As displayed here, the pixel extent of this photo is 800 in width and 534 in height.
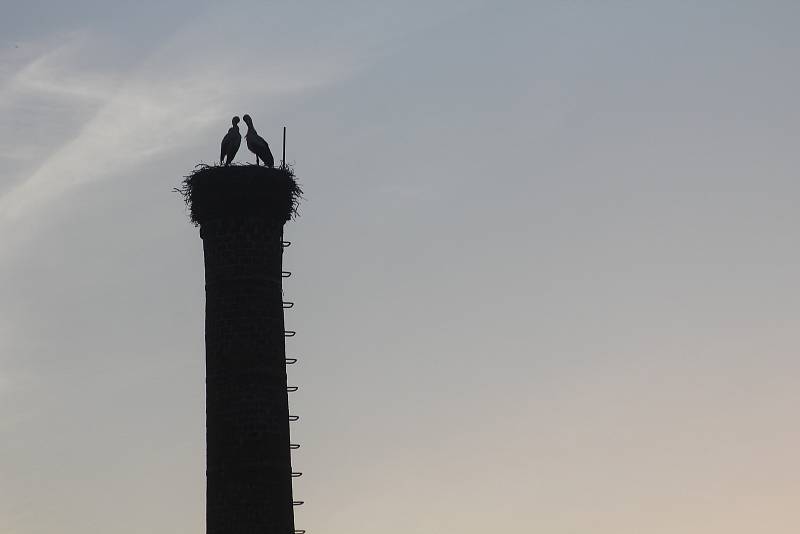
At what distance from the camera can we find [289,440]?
52719 mm

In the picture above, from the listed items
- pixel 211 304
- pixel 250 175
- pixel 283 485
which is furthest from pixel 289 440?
pixel 250 175

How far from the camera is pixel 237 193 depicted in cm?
5394

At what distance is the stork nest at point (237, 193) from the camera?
177ft

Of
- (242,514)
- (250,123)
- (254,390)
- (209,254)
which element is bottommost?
(242,514)

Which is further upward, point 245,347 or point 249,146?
point 249,146

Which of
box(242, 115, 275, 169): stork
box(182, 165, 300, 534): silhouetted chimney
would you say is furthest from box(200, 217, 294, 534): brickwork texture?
box(242, 115, 275, 169): stork

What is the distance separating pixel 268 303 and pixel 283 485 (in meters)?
5.88

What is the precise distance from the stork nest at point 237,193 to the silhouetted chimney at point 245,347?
3 cm

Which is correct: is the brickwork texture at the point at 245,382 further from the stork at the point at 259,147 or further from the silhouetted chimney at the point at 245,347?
the stork at the point at 259,147

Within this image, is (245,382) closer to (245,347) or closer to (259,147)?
(245,347)

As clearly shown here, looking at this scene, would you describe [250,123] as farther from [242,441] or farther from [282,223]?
[242,441]

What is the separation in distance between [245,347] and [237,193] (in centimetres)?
514

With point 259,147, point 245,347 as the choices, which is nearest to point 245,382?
point 245,347

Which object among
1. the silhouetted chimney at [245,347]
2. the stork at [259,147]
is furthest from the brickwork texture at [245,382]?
the stork at [259,147]
